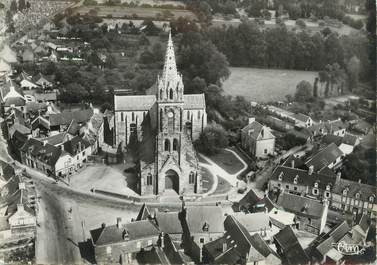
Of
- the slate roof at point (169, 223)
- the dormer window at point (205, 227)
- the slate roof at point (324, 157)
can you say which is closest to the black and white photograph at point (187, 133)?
the slate roof at point (169, 223)

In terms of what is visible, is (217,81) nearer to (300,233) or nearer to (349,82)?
(349,82)

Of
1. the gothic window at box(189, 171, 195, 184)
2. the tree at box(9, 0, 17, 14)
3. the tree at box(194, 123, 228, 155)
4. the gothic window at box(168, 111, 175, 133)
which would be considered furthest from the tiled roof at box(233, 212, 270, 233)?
Result: the tree at box(9, 0, 17, 14)

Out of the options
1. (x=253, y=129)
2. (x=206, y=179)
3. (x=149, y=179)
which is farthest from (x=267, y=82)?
(x=149, y=179)

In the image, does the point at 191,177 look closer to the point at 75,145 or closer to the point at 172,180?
the point at 172,180

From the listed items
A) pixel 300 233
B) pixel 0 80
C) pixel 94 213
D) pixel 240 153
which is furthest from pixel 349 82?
pixel 0 80

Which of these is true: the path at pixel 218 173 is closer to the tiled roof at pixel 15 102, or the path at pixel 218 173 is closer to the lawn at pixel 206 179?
the lawn at pixel 206 179

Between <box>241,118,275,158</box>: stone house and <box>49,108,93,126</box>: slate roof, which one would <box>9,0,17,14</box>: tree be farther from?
<box>241,118,275,158</box>: stone house
